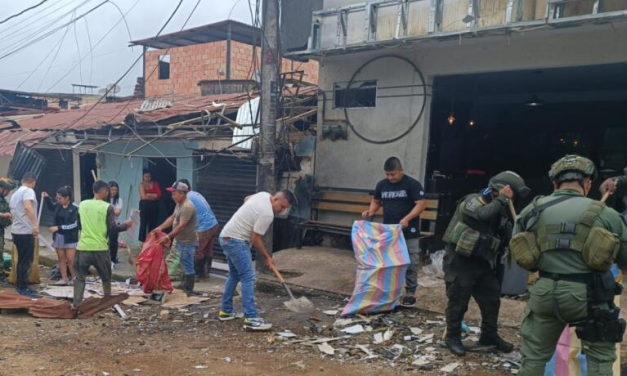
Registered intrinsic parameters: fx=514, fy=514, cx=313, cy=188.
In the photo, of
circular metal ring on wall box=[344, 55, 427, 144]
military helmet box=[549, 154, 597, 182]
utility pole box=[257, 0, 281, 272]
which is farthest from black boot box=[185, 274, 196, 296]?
military helmet box=[549, 154, 597, 182]

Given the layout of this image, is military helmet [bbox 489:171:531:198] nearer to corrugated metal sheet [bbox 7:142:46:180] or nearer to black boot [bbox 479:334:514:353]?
black boot [bbox 479:334:514:353]

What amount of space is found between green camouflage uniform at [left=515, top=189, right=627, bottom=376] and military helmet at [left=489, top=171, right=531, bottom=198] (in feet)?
2.35

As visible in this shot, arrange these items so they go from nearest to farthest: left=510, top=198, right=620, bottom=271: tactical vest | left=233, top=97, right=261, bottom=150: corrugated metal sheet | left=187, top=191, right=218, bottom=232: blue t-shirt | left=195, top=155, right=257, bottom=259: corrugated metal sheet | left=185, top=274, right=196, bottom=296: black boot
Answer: left=510, top=198, right=620, bottom=271: tactical vest
left=185, top=274, right=196, bottom=296: black boot
left=187, top=191, right=218, bottom=232: blue t-shirt
left=233, top=97, right=261, bottom=150: corrugated metal sheet
left=195, top=155, right=257, bottom=259: corrugated metal sheet

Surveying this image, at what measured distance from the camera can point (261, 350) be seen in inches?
189

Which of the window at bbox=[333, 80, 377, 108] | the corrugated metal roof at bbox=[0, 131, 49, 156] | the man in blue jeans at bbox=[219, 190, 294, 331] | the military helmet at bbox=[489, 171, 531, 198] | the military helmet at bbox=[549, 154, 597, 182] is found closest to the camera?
the military helmet at bbox=[549, 154, 597, 182]

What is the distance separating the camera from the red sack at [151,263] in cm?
664

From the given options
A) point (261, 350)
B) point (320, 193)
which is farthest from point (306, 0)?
point (261, 350)

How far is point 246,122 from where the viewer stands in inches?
362

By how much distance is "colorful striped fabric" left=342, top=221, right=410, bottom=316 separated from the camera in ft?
17.8

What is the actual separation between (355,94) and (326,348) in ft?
15.7

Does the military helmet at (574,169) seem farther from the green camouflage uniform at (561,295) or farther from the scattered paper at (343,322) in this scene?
the scattered paper at (343,322)

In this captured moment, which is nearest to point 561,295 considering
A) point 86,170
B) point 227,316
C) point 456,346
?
point 456,346

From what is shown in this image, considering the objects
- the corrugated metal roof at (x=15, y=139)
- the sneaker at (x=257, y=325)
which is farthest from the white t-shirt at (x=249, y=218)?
the corrugated metal roof at (x=15, y=139)

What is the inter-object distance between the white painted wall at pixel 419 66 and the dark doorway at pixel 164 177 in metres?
3.81
